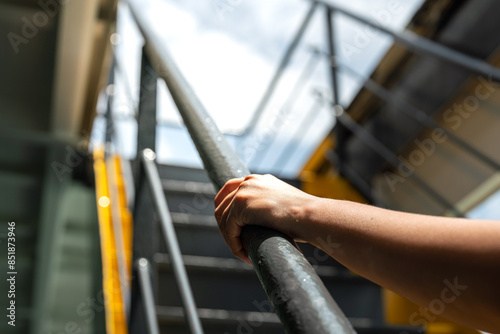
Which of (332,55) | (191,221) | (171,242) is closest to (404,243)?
(171,242)

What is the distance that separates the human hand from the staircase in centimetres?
82

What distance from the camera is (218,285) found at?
142cm

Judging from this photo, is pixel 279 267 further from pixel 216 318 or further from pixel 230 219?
pixel 216 318

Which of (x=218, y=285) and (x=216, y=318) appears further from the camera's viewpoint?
(x=218, y=285)

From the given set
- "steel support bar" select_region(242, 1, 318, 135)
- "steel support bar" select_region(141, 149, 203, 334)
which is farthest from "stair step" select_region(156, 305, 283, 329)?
"steel support bar" select_region(242, 1, 318, 135)

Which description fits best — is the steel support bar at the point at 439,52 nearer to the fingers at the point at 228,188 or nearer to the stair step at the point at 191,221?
the stair step at the point at 191,221

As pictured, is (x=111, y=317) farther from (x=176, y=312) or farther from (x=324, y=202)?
(x=324, y=202)

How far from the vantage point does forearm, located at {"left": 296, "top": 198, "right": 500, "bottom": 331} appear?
310mm

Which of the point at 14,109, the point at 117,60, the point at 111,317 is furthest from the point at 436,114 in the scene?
the point at 14,109

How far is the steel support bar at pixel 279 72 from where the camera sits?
1968mm

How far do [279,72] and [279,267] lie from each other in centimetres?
195

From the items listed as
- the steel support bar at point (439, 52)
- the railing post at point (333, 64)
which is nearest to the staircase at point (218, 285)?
the railing post at point (333, 64)

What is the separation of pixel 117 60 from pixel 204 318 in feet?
2.68

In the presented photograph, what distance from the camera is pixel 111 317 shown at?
109 centimetres
